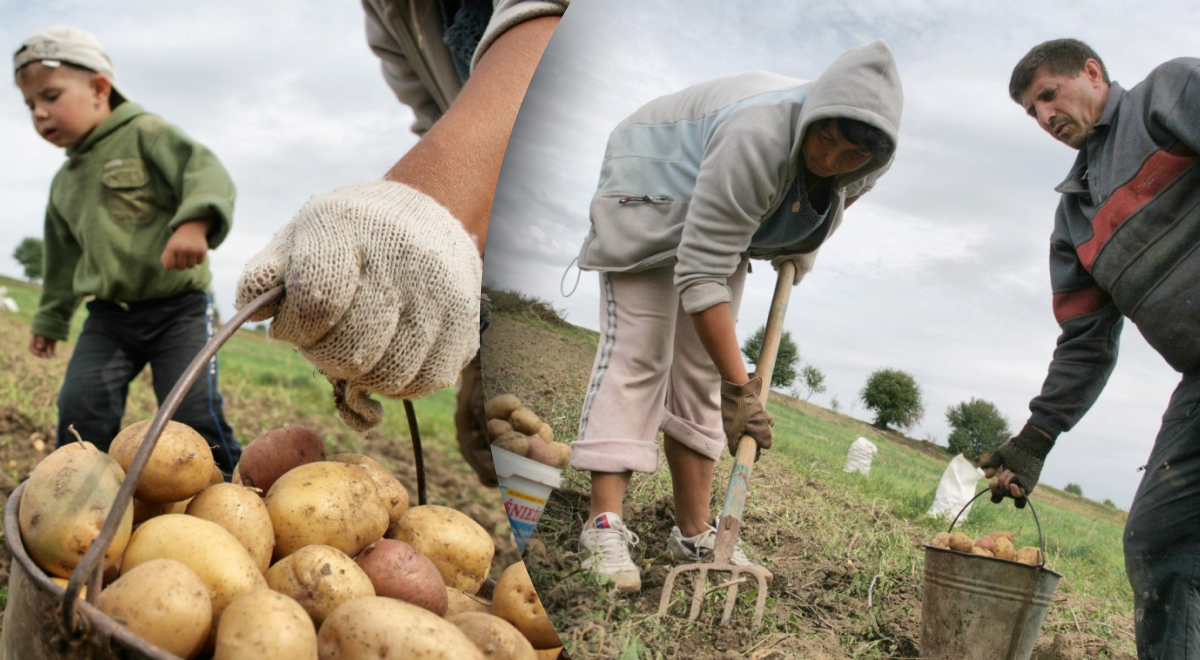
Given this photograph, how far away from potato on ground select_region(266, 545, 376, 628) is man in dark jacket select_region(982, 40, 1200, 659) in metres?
1.18

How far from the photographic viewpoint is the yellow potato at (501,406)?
1.61 metres

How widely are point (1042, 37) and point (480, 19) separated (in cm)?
212

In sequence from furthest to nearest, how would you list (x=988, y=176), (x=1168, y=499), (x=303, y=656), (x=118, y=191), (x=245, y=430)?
(x=245, y=430) → (x=118, y=191) → (x=303, y=656) → (x=988, y=176) → (x=1168, y=499)

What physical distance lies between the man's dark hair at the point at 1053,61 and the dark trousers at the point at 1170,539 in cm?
38

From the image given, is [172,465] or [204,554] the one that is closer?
[204,554]

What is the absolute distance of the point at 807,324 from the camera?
50.8 inches

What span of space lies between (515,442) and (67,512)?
0.82 m

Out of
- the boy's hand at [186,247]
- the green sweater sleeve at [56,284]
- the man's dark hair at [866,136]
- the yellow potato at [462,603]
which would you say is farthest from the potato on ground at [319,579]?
the green sweater sleeve at [56,284]

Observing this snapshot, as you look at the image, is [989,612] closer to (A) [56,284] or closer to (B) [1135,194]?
(B) [1135,194]

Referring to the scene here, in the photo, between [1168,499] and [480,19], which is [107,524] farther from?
[480,19]

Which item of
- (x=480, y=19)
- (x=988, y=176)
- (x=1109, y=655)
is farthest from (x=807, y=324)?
(x=480, y=19)

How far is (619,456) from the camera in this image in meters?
1.38

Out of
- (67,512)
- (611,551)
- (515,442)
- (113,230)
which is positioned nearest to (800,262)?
(611,551)

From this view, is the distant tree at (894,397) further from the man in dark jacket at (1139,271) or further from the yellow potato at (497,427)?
the yellow potato at (497,427)
